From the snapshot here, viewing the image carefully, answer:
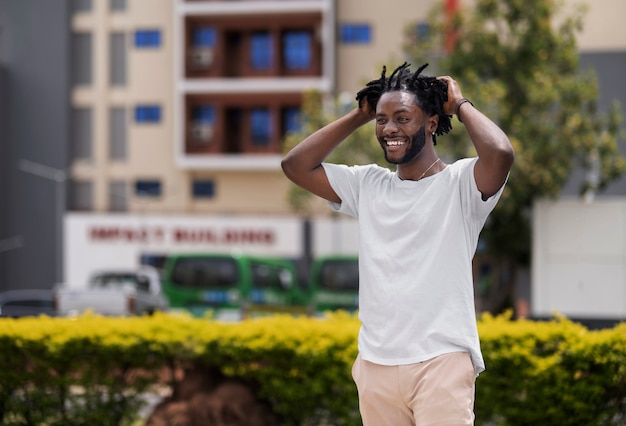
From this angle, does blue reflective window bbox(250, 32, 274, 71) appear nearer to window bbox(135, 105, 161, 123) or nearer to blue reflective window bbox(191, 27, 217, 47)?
blue reflective window bbox(191, 27, 217, 47)

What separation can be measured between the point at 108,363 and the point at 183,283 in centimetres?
1579

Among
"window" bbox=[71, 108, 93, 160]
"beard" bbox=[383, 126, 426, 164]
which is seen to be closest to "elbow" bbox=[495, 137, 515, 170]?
"beard" bbox=[383, 126, 426, 164]

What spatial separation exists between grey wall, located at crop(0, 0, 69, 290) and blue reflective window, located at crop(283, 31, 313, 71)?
825 centimetres

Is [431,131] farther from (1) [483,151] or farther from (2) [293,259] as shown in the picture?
(2) [293,259]

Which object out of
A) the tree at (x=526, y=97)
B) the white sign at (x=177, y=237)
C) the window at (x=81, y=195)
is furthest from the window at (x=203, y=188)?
the tree at (x=526, y=97)

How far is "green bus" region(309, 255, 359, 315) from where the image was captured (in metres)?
22.5

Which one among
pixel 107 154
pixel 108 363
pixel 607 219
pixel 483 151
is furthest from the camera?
pixel 107 154

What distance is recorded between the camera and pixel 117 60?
3547cm

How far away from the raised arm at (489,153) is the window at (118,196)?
32.6 m

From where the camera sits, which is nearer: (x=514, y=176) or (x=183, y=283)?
(x=514, y=176)

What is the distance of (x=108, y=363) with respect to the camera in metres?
6.50

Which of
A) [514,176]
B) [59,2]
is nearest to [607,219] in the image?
[514,176]

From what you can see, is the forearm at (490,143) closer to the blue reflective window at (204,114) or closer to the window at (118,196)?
the blue reflective window at (204,114)

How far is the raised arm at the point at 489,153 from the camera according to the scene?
306cm
